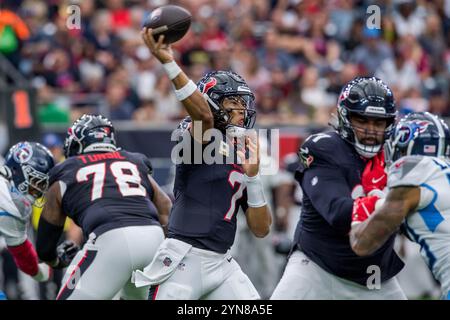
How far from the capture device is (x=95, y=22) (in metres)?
14.0

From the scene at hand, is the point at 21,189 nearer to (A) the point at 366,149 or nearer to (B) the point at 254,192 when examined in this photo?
(B) the point at 254,192

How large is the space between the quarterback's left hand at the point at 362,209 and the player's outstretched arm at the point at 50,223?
210cm

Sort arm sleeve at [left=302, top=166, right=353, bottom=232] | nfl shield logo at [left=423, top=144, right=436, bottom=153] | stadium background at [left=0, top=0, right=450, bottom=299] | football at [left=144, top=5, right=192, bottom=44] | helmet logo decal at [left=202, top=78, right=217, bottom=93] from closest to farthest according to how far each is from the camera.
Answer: nfl shield logo at [left=423, top=144, right=436, bottom=153]
arm sleeve at [left=302, top=166, right=353, bottom=232]
football at [left=144, top=5, right=192, bottom=44]
helmet logo decal at [left=202, top=78, right=217, bottom=93]
stadium background at [left=0, top=0, right=450, bottom=299]

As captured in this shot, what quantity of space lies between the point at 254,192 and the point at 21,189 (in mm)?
1929

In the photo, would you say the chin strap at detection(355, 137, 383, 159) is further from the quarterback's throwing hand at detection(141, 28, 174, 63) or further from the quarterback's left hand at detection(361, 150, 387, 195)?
the quarterback's throwing hand at detection(141, 28, 174, 63)

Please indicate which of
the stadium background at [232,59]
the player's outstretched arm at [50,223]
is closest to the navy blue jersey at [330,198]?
the player's outstretched arm at [50,223]

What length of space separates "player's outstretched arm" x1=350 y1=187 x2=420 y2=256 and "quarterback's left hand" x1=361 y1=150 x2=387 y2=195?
57 cm

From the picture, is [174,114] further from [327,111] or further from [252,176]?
[252,176]

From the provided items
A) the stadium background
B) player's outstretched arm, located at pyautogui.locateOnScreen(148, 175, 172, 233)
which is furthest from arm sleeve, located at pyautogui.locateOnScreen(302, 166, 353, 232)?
the stadium background

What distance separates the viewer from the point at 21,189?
698cm

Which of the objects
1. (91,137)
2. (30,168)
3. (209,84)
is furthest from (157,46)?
(30,168)

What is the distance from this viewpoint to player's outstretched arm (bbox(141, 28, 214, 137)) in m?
5.57

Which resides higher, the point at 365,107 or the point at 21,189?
the point at 365,107
